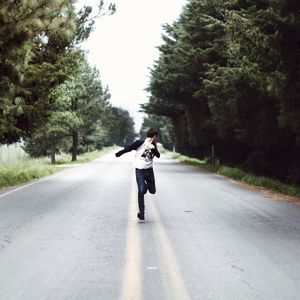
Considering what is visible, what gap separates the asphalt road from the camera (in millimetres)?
5164

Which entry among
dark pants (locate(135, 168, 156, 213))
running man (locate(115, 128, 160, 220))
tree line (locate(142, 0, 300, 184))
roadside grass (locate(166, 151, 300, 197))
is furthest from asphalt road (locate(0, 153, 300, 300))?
tree line (locate(142, 0, 300, 184))

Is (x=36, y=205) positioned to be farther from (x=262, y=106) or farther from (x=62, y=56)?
(x=262, y=106)

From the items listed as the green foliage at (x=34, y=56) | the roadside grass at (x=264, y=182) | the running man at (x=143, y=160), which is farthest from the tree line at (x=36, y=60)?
the roadside grass at (x=264, y=182)

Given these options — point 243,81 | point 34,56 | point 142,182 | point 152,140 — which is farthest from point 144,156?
point 243,81

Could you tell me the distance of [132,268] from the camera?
5984mm

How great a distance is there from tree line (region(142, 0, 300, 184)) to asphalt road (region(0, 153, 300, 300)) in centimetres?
460

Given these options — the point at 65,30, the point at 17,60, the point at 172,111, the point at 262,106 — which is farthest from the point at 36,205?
the point at 172,111

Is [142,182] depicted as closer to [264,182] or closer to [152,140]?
[152,140]

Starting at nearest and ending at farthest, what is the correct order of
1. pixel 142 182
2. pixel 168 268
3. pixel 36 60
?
pixel 168 268
pixel 142 182
pixel 36 60

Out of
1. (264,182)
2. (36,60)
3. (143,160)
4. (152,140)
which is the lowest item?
(264,182)

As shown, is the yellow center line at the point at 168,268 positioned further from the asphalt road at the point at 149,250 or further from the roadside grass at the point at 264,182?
the roadside grass at the point at 264,182

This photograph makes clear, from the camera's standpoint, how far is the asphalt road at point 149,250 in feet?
16.9

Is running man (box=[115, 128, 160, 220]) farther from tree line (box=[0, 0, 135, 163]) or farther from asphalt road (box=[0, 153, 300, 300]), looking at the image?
tree line (box=[0, 0, 135, 163])

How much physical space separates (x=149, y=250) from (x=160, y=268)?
1.01 metres
